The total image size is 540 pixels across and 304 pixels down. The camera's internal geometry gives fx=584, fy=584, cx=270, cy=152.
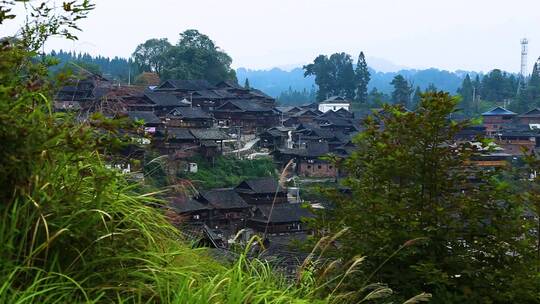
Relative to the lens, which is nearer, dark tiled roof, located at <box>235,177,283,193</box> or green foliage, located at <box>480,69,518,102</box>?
dark tiled roof, located at <box>235,177,283,193</box>

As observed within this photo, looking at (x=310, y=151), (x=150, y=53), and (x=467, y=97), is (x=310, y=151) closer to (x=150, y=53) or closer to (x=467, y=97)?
(x=150, y=53)

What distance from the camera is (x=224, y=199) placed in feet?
68.3

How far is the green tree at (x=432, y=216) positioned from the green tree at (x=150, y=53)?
41955 mm

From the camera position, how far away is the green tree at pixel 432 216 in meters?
4.26

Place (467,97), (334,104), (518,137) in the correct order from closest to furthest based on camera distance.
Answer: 1. (518,137)
2. (334,104)
3. (467,97)

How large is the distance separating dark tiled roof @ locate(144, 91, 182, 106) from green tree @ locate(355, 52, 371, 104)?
27.2 metres

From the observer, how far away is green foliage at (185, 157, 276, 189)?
25.4m

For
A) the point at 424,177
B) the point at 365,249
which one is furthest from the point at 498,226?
the point at 365,249

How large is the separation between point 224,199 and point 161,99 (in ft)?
35.0

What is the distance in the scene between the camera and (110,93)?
3568 millimetres

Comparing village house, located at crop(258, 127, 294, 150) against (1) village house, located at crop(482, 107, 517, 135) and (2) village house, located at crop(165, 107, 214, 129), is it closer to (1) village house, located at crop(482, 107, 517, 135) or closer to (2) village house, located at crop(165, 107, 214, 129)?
(2) village house, located at crop(165, 107, 214, 129)

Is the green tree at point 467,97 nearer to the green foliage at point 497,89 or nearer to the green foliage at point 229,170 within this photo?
the green foliage at point 497,89

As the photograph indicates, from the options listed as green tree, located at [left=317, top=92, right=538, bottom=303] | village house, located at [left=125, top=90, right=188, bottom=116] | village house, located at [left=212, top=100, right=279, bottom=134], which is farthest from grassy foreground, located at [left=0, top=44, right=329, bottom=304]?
village house, located at [left=212, top=100, right=279, bottom=134]

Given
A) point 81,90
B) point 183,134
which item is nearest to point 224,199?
point 183,134
